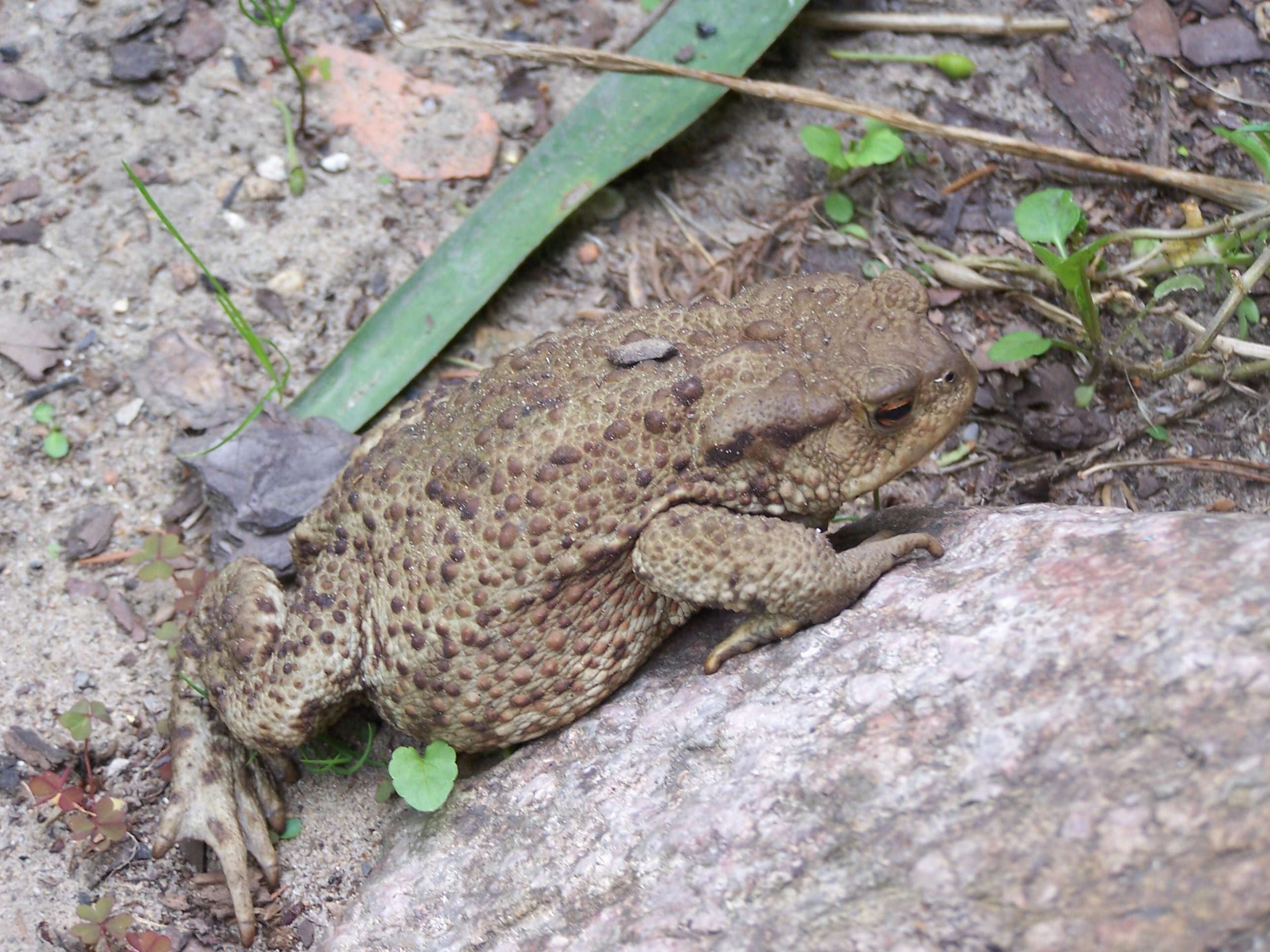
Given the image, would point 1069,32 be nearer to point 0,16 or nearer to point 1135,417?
point 1135,417

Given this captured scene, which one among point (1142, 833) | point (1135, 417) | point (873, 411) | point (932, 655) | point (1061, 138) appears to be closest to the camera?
point (1142, 833)

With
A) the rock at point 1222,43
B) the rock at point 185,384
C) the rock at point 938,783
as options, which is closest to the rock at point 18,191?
the rock at point 185,384

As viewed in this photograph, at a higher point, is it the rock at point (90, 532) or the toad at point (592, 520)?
the rock at point (90, 532)

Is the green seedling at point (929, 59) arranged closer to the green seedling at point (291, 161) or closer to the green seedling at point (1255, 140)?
the green seedling at point (1255, 140)

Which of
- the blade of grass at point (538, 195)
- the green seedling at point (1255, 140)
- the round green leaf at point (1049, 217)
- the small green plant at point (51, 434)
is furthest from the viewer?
the blade of grass at point (538, 195)

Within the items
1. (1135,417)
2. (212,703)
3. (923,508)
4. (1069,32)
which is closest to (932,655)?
(923,508)

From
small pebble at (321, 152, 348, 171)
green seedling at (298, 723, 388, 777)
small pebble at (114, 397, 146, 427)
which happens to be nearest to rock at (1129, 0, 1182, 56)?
small pebble at (321, 152, 348, 171)

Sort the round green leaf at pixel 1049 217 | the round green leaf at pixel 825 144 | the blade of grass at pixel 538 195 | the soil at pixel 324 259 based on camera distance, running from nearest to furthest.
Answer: the soil at pixel 324 259, the round green leaf at pixel 1049 217, the blade of grass at pixel 538 195, the round green leaf at pixel 825 144

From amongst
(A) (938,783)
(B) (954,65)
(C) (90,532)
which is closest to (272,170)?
(C) (90,532)
